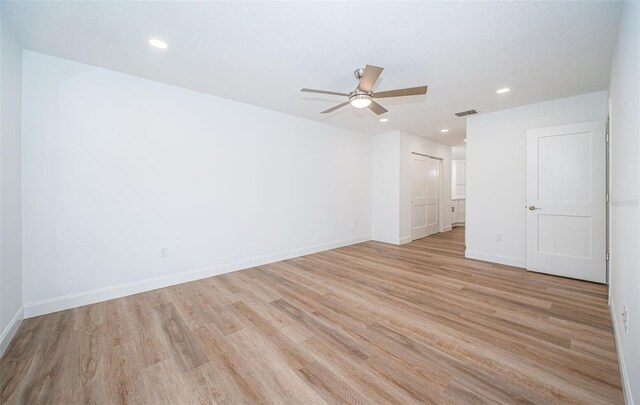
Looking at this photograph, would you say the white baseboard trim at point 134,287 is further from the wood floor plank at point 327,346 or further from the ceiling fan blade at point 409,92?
the ceiling fan blade at point 409,92

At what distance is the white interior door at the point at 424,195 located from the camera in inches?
234

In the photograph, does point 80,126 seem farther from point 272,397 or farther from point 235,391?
point 272,397

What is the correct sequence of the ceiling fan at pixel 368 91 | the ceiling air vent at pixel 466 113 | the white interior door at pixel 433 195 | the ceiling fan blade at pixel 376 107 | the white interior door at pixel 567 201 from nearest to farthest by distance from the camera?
the ceiling fan at pixel 368 91, the ceiling fan blade at pixel 376 107, the white interior door at pixel 567 201, the ceiling air vent at pixel 466 113, the white interior door at pixel 433 195

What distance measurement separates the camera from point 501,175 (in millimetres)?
4098

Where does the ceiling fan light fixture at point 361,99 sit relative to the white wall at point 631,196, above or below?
above

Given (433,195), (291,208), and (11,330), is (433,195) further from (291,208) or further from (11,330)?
(11,330)

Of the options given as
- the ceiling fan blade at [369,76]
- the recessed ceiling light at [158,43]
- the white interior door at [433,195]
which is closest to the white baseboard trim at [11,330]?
the recessed ceiling light at [158,43]

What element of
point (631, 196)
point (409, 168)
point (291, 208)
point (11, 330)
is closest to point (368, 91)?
point (631, 196)

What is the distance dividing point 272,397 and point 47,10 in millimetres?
3175

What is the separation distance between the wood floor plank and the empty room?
0.07 ft

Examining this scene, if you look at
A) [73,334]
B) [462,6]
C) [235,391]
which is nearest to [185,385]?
[235,391]

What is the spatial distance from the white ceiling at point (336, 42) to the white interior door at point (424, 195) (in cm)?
279

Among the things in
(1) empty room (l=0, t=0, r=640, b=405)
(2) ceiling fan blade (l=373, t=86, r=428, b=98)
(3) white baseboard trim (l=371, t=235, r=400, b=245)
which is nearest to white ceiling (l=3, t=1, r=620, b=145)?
(1) empty room (l=0, t=0, r=640, b=405)

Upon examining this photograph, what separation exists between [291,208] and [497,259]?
364 centimetres
